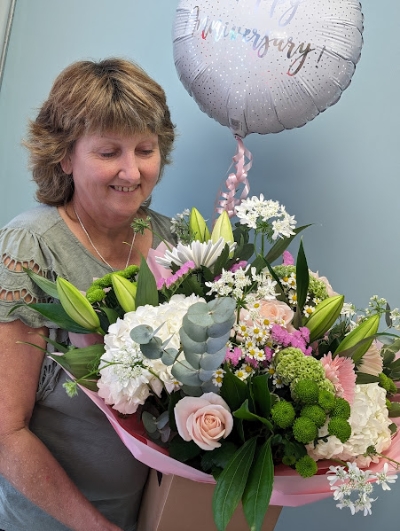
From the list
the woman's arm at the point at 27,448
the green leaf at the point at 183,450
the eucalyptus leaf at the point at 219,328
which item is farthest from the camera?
the woman's arm at the point at 27,448

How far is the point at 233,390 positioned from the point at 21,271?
1.55 ft

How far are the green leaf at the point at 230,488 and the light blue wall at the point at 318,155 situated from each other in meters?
0.73

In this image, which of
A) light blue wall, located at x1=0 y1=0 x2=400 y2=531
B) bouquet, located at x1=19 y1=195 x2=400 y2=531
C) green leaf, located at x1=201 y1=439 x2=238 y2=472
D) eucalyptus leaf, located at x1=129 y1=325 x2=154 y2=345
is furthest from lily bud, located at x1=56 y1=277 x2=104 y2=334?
light blue wall, located at x1=0 y1=0 x2=400 y2=531

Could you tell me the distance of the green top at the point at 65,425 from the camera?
1.09 m

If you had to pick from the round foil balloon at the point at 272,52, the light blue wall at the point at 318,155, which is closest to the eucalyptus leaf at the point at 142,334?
the round foil balloon at the point at 272,52

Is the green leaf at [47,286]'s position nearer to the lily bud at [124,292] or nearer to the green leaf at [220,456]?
the lily bud at [124,292]

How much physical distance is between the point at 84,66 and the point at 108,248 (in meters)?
0.36

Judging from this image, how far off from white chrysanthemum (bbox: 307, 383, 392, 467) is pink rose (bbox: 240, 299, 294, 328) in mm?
138

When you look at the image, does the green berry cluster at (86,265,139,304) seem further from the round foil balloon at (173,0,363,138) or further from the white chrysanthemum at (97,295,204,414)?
the round foil balloon at (173,0,363,138)

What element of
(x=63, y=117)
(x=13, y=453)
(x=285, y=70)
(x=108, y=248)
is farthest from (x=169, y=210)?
(x=13, y=453)

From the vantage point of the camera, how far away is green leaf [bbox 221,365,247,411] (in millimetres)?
762

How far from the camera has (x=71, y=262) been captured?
1150 mm

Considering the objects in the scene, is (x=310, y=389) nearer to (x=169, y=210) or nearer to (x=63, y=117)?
(x=63, y=117)

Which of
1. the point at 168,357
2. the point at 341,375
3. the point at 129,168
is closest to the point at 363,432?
the point at 341,375
